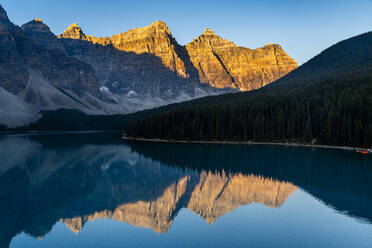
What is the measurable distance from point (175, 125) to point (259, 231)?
97659 mm

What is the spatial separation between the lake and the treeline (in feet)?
102

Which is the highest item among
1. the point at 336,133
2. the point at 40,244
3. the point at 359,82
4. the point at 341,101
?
the point at 359,82

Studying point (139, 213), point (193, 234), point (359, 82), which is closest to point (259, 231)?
point (193, 234)

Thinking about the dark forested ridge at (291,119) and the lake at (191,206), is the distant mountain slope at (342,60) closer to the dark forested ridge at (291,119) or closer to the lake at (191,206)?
the dark forested ridge at (291,119)

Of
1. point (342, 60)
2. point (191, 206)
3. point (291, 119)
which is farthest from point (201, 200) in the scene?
point (342, 60)

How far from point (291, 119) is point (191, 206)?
74.8 meters

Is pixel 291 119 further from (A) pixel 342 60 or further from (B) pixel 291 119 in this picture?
(A) pixel 342 60

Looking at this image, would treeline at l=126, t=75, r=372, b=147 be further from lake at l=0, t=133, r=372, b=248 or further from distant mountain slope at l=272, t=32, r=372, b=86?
distant mountain slope at l=272, t=32, r=372, b=86

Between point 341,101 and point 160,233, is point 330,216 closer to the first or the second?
point 160,233

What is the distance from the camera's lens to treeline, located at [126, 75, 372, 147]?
82250 millimetres

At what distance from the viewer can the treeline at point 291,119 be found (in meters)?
82.2

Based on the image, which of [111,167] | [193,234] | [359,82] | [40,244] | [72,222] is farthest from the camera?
[359,82]

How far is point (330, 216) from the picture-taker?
87.1 ft

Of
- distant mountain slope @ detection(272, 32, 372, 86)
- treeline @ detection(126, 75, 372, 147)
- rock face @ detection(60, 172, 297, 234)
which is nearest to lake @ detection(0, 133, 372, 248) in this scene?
rock face @ detection(60, 172, 297, 234)
